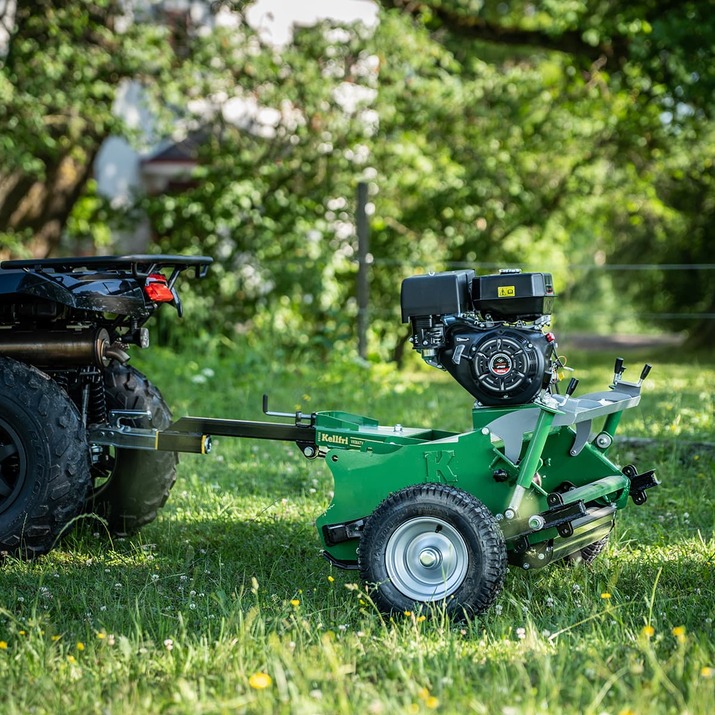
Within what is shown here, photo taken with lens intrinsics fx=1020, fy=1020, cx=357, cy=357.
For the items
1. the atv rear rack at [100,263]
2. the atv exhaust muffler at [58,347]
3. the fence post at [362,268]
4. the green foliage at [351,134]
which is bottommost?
the atv exhaust muffler at [58,347]

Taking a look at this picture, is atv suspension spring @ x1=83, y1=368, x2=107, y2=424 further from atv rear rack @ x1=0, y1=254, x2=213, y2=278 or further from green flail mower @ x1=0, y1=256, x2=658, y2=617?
atv rear rack @ x1=0, y1=254, x2=213, y2=278

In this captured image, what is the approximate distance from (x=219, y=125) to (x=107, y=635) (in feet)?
28.1

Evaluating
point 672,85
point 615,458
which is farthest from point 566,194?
point 615,458

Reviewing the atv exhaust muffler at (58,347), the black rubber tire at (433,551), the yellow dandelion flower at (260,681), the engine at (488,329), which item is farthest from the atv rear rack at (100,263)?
the yellow dandelion flower at (260,681)

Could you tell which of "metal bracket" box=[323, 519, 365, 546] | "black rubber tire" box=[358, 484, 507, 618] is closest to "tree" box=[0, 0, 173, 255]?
"metal bracket" box=[323, 519, 365, 546]

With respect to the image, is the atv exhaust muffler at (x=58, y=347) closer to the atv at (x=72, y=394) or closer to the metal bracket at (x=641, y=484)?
the atv at (x=72, y=394)

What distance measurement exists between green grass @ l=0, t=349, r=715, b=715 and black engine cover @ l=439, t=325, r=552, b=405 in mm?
724

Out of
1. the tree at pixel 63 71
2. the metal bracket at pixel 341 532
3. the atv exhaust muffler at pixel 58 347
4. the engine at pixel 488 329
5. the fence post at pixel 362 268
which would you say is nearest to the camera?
the metal bracket at pixel 341 532

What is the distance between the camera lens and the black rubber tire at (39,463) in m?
3.95

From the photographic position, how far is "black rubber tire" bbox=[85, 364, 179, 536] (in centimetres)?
453

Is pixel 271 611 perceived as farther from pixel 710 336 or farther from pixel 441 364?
pixel 710 336

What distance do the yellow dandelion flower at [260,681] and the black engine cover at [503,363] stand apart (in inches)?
58.5

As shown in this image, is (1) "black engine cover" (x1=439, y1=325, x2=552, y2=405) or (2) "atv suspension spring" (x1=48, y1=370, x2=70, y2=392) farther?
(2) "atv suspension spring" (x1=48, y1=370, x2=70, y2=392)

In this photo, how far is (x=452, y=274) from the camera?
3932mm
